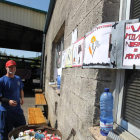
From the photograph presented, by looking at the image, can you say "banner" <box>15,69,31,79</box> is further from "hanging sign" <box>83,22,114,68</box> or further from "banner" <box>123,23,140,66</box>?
"banner" <box>123,23,140,66</box>

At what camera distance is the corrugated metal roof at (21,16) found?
26.1 ft

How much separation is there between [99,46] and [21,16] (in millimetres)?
8388

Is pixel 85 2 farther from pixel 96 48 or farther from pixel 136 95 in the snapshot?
pixel 136 95

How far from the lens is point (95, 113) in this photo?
139 cm

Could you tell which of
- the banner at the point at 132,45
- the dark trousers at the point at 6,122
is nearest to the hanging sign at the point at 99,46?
the banner at the point at 132,45

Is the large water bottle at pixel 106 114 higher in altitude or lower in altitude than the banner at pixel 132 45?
lower

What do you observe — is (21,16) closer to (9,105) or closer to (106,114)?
(9,105)

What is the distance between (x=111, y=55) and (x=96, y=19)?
0.48 metres

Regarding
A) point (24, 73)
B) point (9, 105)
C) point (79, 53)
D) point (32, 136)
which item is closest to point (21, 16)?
point (24, 73)

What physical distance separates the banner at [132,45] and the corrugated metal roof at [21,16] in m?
8.57

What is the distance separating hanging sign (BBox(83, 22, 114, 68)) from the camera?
127cm

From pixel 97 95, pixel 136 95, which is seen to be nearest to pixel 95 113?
pixel 97 95

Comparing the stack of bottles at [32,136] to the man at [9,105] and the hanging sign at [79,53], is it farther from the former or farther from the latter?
the hanging sign at [79,53]

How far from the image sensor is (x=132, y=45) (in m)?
1.09
